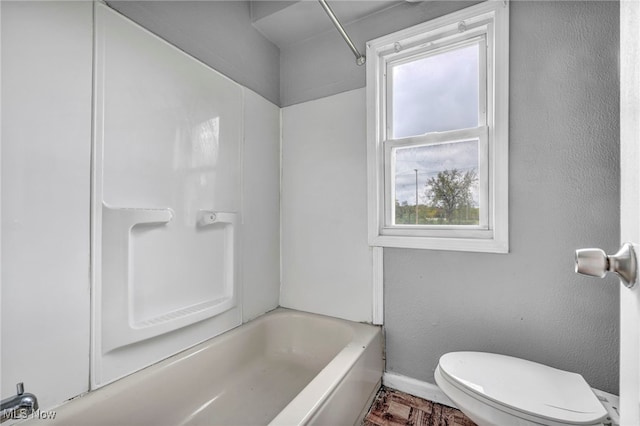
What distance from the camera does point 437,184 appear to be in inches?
65.2

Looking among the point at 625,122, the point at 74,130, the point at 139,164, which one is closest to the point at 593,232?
the point at 625,122

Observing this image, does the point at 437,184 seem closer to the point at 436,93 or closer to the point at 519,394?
the point at 436,93

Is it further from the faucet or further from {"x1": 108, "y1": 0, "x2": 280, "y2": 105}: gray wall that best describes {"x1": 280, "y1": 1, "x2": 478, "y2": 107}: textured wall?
the faucet

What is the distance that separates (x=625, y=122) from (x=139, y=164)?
152 centimetres

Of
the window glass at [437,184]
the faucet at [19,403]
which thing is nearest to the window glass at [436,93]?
the window glass at [437,184]

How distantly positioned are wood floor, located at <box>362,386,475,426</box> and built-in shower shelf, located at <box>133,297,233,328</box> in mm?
940

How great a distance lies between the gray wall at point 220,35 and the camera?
1316mm

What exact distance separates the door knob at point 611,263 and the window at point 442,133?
105cm

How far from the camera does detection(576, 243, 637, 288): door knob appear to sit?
0.42 metres

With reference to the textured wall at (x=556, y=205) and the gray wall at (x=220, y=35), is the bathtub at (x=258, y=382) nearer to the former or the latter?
the textured wall at (x=556, y=205)

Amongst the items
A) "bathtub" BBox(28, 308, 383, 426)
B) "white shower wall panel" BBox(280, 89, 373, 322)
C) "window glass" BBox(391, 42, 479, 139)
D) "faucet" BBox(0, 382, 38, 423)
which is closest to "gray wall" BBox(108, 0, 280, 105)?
"white shower wall panel" BBox(280, 89, 373, 322)

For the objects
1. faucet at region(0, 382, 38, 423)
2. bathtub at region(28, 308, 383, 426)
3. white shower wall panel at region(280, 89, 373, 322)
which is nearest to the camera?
faucet at region(0, 382, 38, 423)

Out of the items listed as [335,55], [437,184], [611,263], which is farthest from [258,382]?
[335,55]

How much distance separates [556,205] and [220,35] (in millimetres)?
2004
